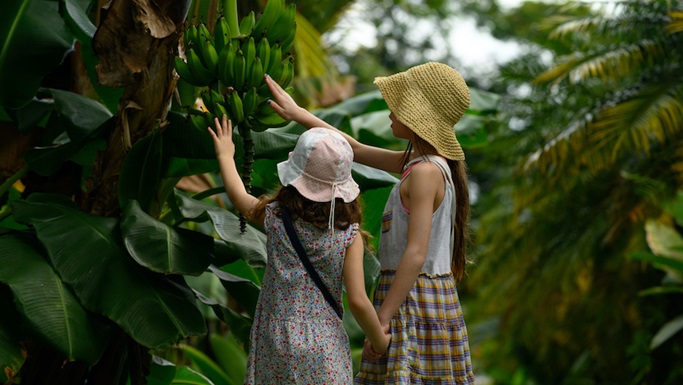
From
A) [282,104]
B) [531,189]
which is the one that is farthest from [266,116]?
[531,189]

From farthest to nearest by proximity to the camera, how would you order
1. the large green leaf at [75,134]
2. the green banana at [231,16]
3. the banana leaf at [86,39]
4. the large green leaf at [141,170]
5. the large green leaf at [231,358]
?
the large green leaf at [231,358], the banana leaf at [86,39], the large green leaf at [75,134], the large green leaf at [141,170], the green banana at [231,16]

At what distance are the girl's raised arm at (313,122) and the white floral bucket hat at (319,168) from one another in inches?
9.5

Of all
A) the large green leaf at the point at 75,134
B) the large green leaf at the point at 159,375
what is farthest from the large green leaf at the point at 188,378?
the large green leaf at the point at 75,134

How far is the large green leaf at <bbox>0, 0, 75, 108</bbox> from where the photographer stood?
4.09 meters

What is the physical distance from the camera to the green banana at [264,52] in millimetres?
3109

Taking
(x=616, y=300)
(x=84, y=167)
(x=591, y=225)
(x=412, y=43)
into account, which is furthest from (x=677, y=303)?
(x=412, y=43)

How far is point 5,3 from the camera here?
4328mm

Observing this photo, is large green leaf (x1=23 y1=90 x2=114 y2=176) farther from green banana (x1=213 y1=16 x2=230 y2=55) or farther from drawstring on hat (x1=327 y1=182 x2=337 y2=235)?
drawstring on hat (x1=327 y1=182 x2=337 y2=235)

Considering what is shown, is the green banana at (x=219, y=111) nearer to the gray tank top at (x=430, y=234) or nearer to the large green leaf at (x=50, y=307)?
the gray tank top at (x=430, y=234)

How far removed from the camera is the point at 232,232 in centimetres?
351

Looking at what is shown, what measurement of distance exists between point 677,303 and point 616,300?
64 centimetres

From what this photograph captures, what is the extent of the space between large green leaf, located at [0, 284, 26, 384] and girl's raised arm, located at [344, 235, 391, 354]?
54.3 inches

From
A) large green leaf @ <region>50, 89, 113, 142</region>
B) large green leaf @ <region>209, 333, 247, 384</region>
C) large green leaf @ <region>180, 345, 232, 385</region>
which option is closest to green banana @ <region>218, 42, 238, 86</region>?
large green leaf @ <region>50, 89, 113, 142</region>

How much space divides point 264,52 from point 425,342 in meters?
1.11
